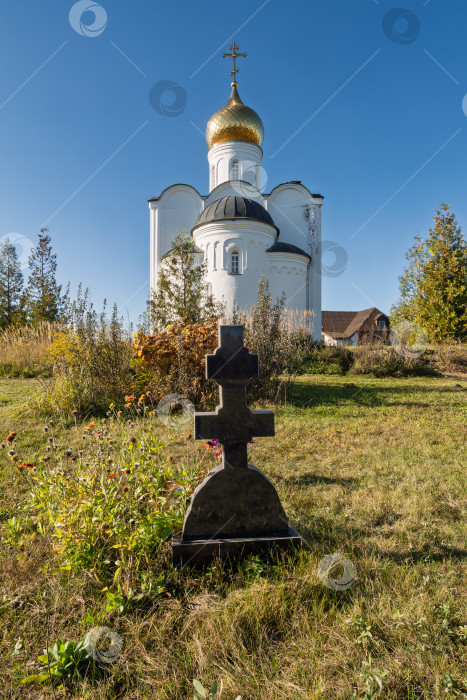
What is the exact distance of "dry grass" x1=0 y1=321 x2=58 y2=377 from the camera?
11008 mm

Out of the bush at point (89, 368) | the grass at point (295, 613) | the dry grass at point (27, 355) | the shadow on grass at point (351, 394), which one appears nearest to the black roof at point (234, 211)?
the dry grass at point (27, 355)

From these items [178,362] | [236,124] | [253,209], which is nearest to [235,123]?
[236,124]

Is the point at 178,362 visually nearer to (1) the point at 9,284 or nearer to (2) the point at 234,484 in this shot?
(2) the point at 234,484

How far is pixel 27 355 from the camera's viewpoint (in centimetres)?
1184

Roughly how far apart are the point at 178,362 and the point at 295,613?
16.0ft

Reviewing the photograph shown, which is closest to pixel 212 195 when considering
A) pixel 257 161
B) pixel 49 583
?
pixel 257 161

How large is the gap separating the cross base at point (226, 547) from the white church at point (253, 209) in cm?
1592

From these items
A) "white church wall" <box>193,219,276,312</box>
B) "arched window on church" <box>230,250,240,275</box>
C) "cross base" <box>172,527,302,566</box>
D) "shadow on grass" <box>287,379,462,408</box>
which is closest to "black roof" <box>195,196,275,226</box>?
"white church wall" <box>193,219,276,312</box>

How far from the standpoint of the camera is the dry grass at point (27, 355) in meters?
11.0

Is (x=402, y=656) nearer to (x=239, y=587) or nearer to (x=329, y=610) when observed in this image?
(x=329, y=610)

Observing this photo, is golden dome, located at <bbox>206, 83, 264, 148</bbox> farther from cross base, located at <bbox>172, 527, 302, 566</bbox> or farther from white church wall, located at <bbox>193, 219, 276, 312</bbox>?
cross base, located at <bbox>172, 527, 302, 566</bbox>

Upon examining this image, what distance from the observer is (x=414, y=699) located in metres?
1.43

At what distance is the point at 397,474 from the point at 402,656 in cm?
236

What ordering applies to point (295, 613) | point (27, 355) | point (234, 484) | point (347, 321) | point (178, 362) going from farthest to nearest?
point (347, 321)
point (27, 355)
point (178, 362)
point (234, 484)
point (295, 613)
